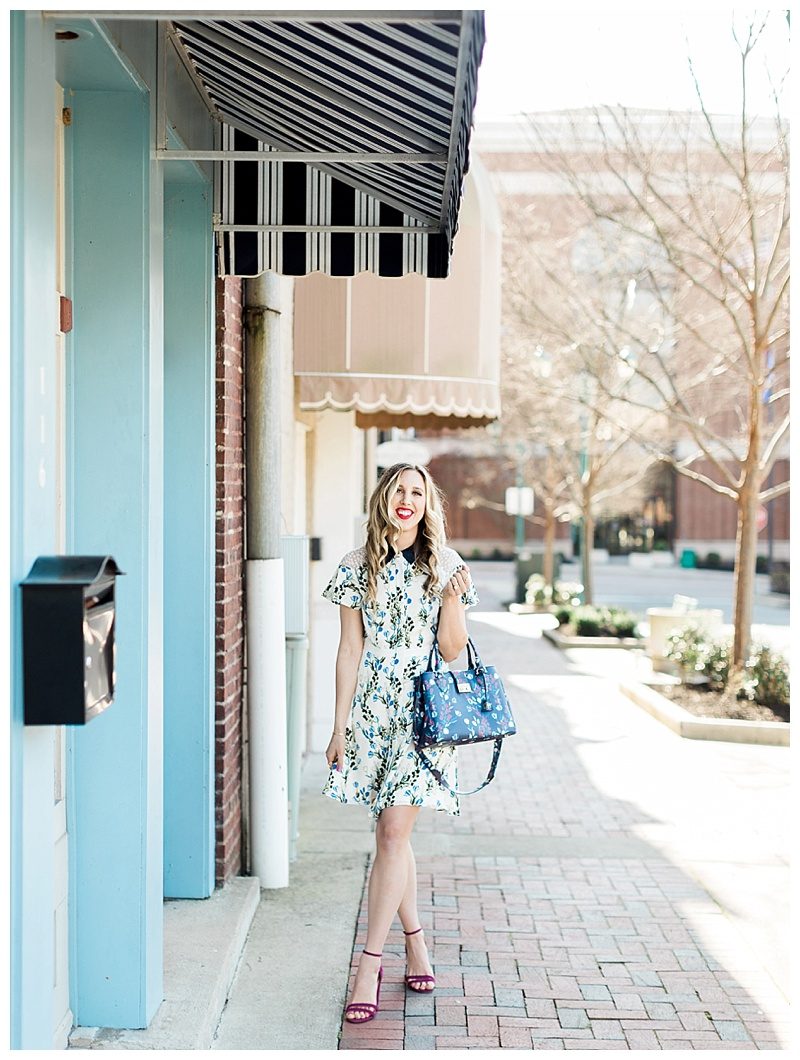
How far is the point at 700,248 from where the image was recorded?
1609cm

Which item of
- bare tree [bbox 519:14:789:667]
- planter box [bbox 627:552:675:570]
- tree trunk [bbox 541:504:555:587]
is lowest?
planter box [bbox 627:552:675:570]

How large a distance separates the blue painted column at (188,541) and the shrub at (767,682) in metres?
6.66

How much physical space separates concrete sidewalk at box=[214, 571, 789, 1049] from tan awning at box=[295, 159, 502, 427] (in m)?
2.72

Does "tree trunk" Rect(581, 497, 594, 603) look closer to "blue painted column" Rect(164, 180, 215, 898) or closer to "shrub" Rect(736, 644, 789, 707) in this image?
"shrub" Rect(736, 644, 789, 707)

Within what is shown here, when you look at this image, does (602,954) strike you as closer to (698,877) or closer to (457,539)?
(698,877)

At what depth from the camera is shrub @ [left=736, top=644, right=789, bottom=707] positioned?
1046 centimetres

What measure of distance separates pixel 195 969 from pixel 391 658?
1304mm

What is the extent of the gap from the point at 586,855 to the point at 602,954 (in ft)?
5.00

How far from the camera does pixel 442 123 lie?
367cm

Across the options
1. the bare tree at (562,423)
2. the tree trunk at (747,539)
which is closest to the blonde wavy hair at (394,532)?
the tree trunk at (747,539)

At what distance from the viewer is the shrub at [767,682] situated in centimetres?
1046

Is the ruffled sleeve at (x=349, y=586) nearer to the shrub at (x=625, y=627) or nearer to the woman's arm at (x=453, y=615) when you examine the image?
the woman's arm at (x=453, y=615)

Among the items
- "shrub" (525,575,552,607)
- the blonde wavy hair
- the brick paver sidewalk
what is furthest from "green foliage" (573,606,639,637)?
the blonde wavy hair

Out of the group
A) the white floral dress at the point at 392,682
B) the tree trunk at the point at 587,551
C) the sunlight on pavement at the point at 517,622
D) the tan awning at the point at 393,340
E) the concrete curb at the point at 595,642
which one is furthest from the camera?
the tree trunk at the point at 587,551
